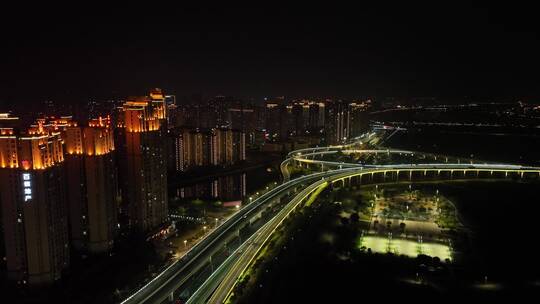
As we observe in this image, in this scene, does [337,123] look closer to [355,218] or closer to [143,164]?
[355,218]

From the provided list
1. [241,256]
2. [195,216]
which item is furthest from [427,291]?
[195,216]

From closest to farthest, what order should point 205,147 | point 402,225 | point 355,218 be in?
point 402,225, point 355,218, point 205,147

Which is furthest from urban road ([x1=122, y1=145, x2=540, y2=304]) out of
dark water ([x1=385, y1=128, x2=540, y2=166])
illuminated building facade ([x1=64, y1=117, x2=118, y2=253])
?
dark water ([x1=385, y1=128, x2=540, y2=166])

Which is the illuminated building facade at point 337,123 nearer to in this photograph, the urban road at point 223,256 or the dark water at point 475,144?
the dark water at point 475,144

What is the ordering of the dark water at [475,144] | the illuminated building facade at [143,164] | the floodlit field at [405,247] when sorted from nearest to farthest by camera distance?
the floodlit field at [405,247] < the illuminated building facade at [143,164] < the dark water at [475,144]

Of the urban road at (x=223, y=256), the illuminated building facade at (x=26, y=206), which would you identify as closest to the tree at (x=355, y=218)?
the urban road at (x=223, y=256)

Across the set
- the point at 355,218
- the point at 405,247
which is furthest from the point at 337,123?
the point at 405,247
